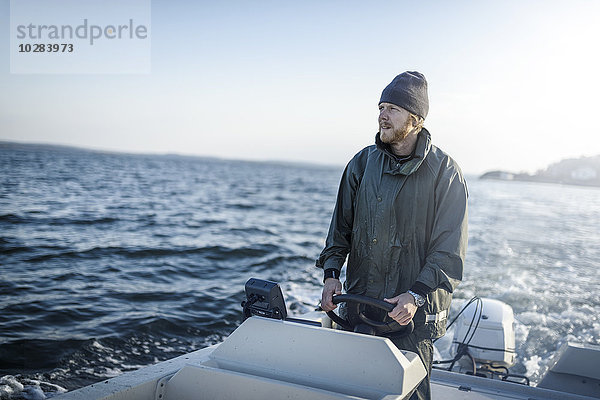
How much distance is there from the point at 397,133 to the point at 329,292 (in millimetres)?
874

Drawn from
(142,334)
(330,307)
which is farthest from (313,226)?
(330,307)

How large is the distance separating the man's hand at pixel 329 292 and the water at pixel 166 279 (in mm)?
2957

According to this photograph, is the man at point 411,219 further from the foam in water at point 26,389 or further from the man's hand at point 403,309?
the foam in water at point 26,389

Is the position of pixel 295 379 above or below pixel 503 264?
above

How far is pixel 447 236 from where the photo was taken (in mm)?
2551

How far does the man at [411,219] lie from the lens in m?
2.55

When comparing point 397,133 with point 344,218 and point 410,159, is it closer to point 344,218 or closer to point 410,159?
point 410,159

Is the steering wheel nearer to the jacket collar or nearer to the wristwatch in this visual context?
the wristwatch

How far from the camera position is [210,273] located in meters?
9.19

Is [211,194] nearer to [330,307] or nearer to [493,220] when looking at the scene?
[493,220]

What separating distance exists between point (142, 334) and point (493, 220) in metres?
16.1

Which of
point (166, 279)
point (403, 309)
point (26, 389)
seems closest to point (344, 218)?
point (403, 309)

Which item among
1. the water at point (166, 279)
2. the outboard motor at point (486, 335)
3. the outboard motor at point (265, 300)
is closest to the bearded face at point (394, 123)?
the outboard motor at point (265, 300)

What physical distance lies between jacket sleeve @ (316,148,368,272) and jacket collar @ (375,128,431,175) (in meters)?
0.18
